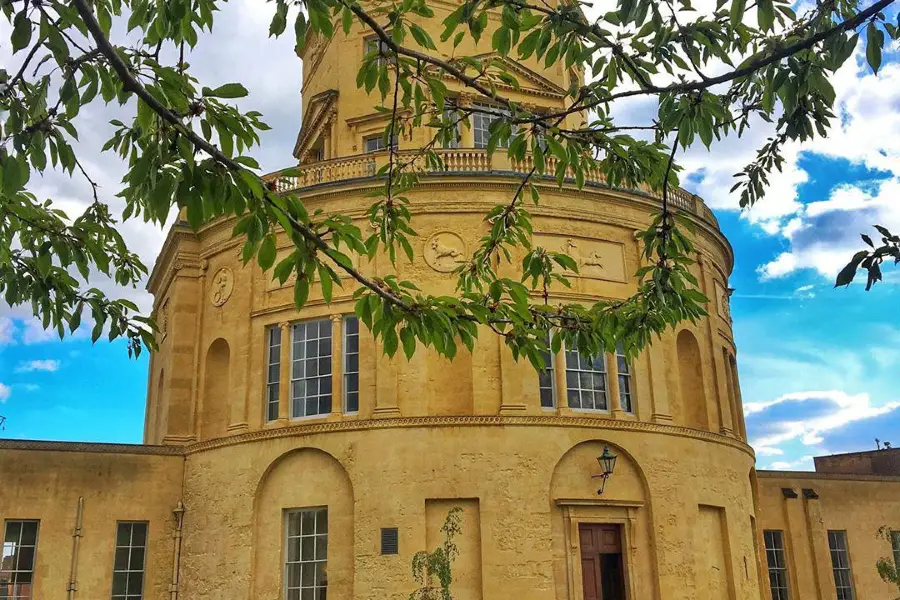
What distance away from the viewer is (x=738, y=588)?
759 inches

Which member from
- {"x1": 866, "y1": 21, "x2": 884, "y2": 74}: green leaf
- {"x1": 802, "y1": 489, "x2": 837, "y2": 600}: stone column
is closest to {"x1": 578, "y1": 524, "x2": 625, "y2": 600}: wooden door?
{"x1": 802, "y1": 489, "x2": 837, "y2": 600}: stone column

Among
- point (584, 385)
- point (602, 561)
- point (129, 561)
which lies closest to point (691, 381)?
point (584, 385)

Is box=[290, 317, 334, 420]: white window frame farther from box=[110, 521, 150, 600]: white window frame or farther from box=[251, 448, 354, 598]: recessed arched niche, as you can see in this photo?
box=[110, 521, 150, 600]: white window frame

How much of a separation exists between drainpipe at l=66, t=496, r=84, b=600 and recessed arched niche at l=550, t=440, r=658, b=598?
10274mm

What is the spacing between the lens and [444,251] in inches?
754

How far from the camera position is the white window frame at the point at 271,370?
1961 centimetres

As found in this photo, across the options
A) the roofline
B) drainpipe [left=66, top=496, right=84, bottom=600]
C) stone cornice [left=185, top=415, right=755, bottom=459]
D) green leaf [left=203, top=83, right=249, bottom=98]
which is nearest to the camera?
green leaf [left=203, top=83, right=249, bottom=98]

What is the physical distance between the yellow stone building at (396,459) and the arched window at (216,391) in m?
0.05

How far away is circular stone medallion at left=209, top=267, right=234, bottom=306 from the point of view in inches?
824

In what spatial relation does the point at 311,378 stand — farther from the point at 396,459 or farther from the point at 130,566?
the point at 130,566

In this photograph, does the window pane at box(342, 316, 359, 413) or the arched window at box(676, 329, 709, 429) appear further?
the arched window at box(676, 329, 709, 429)

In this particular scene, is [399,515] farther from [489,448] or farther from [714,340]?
[714,340]

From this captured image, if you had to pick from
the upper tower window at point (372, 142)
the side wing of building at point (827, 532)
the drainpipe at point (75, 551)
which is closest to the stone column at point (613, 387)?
the side wing of building at point (827, 532)

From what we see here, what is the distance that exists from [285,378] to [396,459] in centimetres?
336
